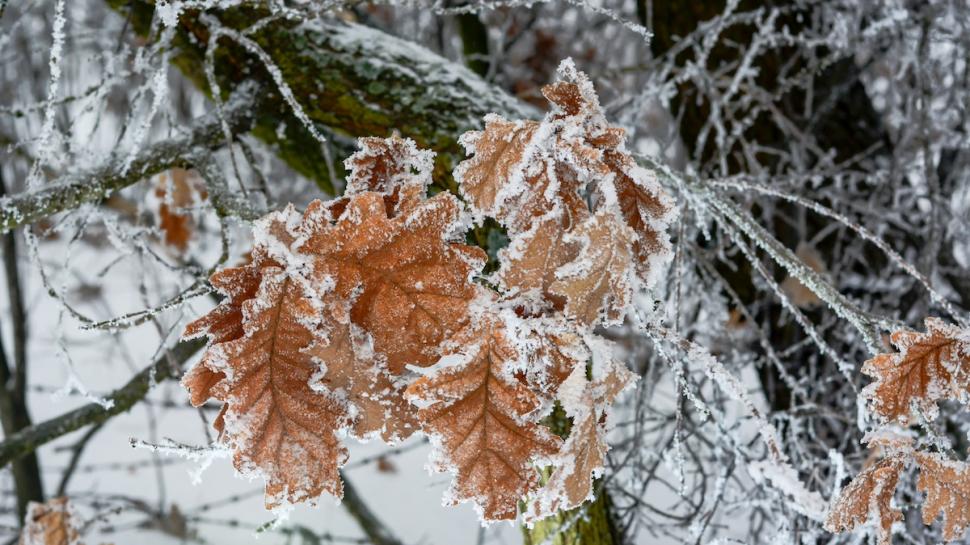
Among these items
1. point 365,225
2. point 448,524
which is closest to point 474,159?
point 365,225

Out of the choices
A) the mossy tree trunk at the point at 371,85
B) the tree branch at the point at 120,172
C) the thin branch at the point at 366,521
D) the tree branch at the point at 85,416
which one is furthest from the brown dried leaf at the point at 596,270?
the thin branch at the point at 366,521

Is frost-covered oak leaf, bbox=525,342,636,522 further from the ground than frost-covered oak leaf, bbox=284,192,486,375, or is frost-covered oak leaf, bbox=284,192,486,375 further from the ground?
frost-covered oak leaf, bbox=284,192,486,375

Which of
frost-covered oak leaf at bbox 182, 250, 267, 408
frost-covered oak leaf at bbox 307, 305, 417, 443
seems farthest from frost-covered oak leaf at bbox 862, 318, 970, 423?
frost-covered oak leaf at bbox 182, 250, 267, 408

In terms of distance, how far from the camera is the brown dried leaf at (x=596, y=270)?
0.68 meters

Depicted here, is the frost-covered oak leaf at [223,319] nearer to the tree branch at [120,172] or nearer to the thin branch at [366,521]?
the tree branch at [120,172]

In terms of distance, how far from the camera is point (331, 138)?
5.89 feet

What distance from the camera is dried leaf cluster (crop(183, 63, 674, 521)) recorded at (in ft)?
2.27

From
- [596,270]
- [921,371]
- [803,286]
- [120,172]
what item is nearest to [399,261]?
[596,270]

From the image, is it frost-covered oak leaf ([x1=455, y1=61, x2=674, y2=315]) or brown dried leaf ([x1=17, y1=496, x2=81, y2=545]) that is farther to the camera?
brown dried leaf ([x1=17, y1=496, x2=81, y2=545])

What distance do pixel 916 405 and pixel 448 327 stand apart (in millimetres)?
538

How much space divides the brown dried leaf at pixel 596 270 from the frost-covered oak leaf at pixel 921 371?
13.3 inches

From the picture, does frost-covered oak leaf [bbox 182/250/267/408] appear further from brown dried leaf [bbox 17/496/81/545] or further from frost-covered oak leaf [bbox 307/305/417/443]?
brown dried leaf [bbox 17/496/81/545]

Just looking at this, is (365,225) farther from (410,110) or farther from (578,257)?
(410,110)

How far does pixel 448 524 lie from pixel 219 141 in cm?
361
